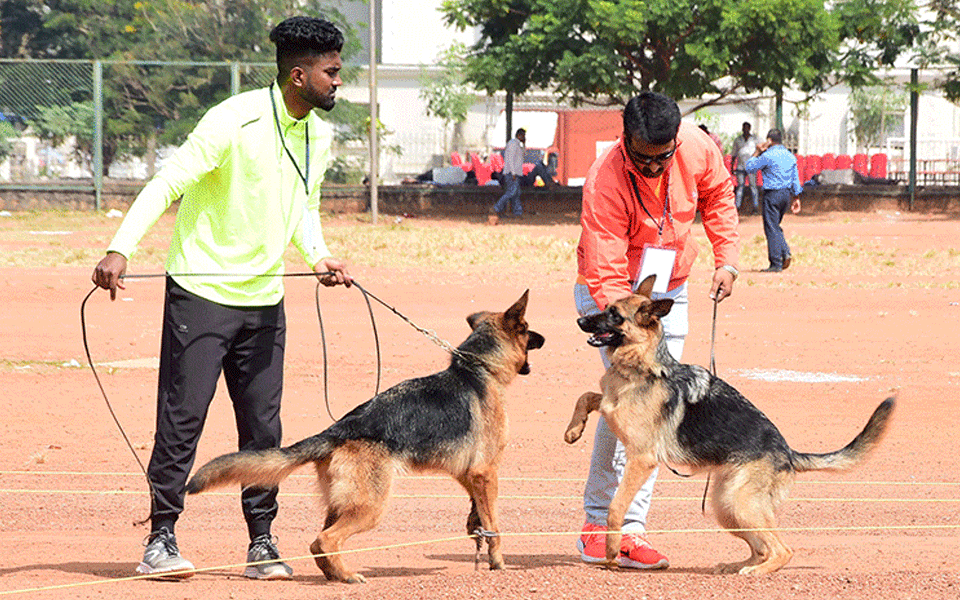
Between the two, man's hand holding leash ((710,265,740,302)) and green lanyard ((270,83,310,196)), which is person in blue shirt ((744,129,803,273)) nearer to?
man's hand holding leash ((710,265,740,302))

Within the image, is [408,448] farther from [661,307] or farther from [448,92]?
[448,92]

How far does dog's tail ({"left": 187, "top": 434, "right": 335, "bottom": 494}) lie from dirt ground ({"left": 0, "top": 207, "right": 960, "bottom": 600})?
0.48 metres

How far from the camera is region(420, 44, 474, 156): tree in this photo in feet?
143

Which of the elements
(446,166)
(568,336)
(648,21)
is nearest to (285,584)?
(568,336)

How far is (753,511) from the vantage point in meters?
5.75

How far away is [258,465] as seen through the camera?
17.6ft

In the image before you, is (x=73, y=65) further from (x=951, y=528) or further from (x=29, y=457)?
(x=951, y=528)

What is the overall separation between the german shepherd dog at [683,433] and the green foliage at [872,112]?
3727 centimetres

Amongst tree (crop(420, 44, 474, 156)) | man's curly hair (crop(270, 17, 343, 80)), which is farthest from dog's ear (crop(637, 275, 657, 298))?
tree (crop(420, 44, 474, 156))

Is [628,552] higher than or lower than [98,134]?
lower

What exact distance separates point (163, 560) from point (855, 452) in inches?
133

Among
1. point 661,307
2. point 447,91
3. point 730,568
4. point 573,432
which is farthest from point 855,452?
point 447,91

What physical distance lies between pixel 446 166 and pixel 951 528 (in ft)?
85.5

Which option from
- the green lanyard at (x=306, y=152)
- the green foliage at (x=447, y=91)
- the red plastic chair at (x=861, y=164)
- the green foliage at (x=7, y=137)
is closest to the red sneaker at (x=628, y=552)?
the green lanyard at (x=306, y=152)
